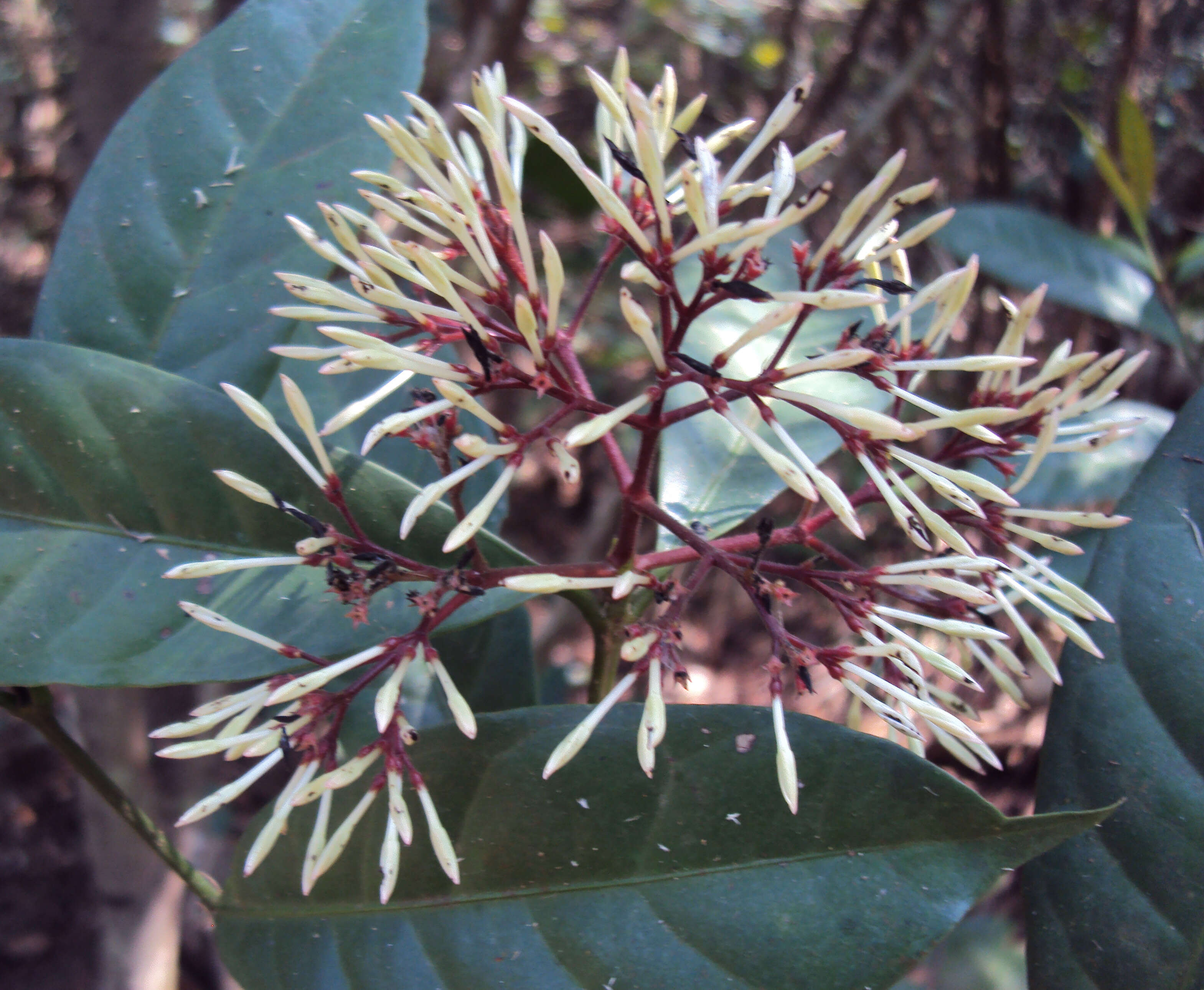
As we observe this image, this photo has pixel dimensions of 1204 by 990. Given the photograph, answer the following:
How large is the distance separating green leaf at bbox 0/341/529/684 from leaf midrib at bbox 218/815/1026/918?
204 millimetres

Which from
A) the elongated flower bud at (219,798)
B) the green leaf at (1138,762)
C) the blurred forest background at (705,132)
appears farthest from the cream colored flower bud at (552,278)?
A: the blurred forest background at (705,132)

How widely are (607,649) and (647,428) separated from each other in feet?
0.71

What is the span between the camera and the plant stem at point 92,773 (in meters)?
0.74

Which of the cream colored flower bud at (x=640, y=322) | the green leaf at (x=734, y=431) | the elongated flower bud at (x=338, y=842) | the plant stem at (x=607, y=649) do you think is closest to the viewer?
the cream colored flower bud at (x=640, y=322)

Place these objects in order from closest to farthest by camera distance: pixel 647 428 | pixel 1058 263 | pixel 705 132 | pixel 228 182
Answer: pixel 647 428 < pixel 228 182 < pixel 1058 263 < pixel 705 132

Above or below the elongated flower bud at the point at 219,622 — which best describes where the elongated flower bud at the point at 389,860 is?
below

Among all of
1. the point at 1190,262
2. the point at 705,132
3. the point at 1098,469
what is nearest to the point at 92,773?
the point at 1098,469

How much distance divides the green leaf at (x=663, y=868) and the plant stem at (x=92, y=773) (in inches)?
4.8

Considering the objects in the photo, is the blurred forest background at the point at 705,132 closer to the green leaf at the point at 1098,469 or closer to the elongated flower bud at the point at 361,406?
the green leaf at the point at 1098,469

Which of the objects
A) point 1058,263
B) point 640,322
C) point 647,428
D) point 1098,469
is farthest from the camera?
point 1058,263

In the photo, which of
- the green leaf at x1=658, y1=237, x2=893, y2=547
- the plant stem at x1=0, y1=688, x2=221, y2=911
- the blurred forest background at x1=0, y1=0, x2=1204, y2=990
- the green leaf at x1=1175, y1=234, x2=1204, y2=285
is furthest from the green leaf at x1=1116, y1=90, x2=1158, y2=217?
the plant stem at x1=0, y1=688, x2=221, y2=911

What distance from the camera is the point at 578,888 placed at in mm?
Answer: 618

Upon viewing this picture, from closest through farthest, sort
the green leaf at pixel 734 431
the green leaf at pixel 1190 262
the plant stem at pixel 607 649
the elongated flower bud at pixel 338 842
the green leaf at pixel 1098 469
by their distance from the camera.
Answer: the elongated flower bud at pixel 338 842
the plant stem at pixel 607 649
the green leaf at pixel 734 431
the green leaf at pixel 1098 469
the green leaf at pixel 1190 262

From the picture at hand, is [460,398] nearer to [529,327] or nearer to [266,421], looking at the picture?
[529,327]
